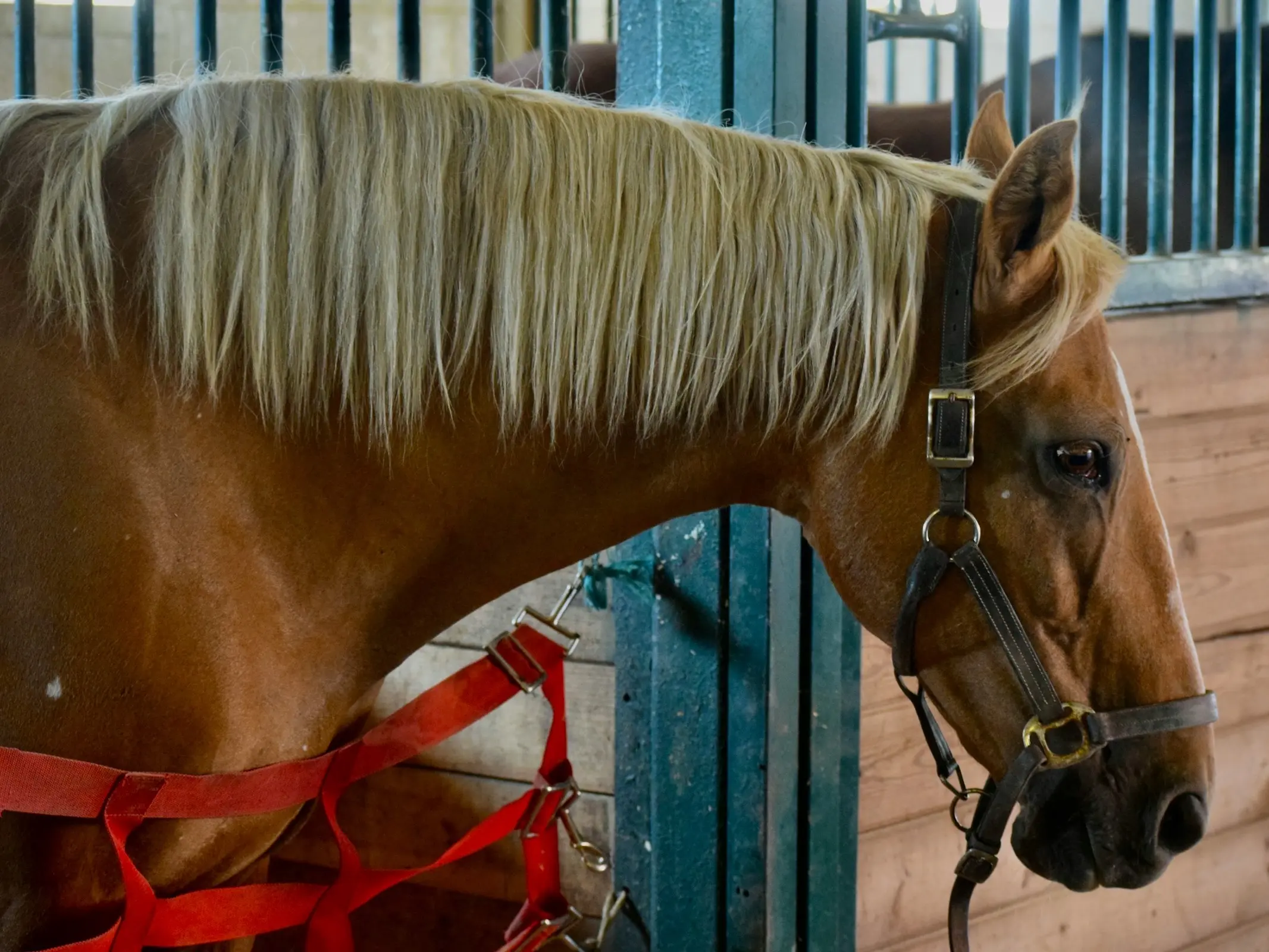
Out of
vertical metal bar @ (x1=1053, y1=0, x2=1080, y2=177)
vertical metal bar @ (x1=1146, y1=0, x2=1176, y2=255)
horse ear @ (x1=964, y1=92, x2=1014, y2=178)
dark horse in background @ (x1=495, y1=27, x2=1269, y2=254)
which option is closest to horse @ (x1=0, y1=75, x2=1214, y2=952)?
horse ear @ (x1=964, y1=92, x2=1014, y2=178)

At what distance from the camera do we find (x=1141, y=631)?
105 centimetres

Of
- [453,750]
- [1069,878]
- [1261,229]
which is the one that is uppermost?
[1261,229]

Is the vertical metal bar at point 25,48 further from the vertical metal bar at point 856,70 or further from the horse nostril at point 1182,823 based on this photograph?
the horse nostril at point 1182,823

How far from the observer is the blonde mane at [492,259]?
92cm

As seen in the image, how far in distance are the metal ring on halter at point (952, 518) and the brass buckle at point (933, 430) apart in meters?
0.04

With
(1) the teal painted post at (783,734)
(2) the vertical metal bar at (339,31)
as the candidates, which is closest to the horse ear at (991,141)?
(1) the teal painted post at (783,734)

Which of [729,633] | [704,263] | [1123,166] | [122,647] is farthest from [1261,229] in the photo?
[122,647]

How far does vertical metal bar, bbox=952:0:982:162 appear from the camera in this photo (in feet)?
5.26

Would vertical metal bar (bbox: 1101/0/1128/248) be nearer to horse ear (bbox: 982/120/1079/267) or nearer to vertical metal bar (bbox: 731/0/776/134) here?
vertical metal bar (bbox: 731/0/776/134)

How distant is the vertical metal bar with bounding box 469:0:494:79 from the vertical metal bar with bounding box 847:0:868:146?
0.45m

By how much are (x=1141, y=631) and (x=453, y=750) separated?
93 cm

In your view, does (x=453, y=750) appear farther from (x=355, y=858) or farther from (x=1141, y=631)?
(x=1141, y=631)

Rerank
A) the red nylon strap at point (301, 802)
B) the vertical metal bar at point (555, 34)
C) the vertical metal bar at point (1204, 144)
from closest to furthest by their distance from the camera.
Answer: the red nylon strap at point (301, 802) → the vertical metal bar at point (555, 34) → the vertical metal bar at point (1204, 144)

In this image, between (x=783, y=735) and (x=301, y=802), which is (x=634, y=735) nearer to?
(x=783, y=735)
